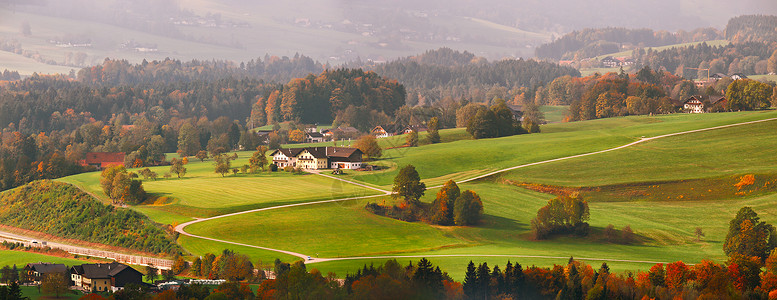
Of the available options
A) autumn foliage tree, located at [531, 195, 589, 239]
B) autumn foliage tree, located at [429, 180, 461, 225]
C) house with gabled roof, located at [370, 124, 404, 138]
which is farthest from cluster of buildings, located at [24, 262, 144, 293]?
house with gabled roof, located at [370, 124, 404, 138]

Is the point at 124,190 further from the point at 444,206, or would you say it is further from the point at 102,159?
the point at 102,159

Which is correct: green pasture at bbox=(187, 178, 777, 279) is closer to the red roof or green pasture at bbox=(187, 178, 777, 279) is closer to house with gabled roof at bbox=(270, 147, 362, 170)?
house with gabled roof at bbox=(270, 147, 362, 170)

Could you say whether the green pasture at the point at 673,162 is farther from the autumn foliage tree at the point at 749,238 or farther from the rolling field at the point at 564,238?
the autumn foliage tree at the point at 749,238

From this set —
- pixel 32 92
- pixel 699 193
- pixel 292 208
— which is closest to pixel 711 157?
pixel 699 193

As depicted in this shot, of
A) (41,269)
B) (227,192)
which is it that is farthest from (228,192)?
(41,269)

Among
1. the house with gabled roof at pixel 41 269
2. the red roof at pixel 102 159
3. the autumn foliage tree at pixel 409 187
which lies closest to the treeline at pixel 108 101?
the red roof at pixel 102 159
